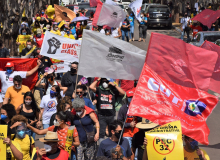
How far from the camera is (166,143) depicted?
5.17m

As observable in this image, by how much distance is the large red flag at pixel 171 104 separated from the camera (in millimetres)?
5656

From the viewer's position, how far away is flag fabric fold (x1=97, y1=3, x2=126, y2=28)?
1389 centimetres

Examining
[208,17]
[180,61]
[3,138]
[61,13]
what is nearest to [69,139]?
[3,138]

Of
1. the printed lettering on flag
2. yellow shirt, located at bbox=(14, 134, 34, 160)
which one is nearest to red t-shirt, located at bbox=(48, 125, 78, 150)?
yellow shirt, located at bbox=(14, 134, 34, 160)

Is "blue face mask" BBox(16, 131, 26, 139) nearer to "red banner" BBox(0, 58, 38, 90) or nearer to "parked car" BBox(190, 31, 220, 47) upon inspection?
"red banner" BBox(0, 58, 38, 90)

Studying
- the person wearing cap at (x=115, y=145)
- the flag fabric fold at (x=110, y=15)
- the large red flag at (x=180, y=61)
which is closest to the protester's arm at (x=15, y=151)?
the person wearing cap at (x=115, y=145)

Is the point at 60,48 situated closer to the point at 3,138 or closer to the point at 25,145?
the point at 25,145

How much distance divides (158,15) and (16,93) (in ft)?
72.9

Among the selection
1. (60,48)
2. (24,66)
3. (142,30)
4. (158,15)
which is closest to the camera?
(24,66)

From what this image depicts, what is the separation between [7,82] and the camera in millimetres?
8766

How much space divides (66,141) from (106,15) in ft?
29.2

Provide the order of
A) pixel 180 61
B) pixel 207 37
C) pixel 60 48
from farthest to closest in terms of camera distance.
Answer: pixel 207 37, pixel 60 48, pixel 180 61

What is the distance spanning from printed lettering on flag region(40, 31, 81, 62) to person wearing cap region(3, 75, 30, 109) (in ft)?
7.34

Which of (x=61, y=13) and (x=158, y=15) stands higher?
(x=61, y=13)
